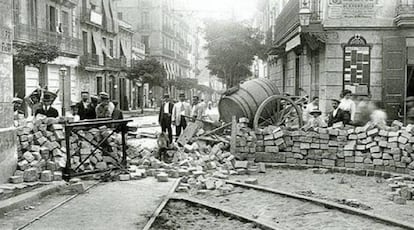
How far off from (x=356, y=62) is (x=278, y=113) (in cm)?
404

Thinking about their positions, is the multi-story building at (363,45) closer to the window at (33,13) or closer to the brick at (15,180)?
the brick at (15,180)

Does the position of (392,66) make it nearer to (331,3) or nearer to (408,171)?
(331,3)

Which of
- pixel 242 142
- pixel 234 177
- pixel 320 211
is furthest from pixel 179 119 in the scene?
pixel 320 211

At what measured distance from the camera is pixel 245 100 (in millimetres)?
14812

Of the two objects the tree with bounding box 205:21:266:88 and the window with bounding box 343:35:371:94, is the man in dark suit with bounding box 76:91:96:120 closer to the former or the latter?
the window with bounding box 343:35:371:94

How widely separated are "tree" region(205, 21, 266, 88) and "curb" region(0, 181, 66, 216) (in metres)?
24.0

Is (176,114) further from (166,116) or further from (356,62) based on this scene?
(356,62)

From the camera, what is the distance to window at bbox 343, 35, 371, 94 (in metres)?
17.0

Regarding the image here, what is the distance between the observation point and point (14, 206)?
7895mm

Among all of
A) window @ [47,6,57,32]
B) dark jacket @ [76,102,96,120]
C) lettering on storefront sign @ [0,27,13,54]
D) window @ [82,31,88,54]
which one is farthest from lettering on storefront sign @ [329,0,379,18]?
window @ [82,31,88,54]

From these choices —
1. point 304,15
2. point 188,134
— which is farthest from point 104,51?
point 188,134

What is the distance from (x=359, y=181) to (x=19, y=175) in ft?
23.0

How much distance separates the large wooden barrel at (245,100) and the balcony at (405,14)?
468 cm

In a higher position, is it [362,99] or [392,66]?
[392,66]
